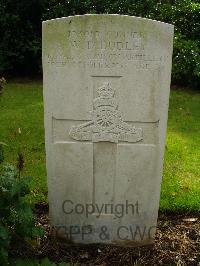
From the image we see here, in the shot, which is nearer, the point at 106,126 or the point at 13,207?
the point at 13,207

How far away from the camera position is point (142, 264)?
11.7 feet

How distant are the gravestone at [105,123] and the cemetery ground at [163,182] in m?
0.15

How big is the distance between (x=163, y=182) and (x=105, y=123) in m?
1.63

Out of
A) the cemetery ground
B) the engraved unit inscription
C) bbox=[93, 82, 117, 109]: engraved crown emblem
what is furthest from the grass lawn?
bbox=[93, 82, 117, 109]: engraved crown emblem

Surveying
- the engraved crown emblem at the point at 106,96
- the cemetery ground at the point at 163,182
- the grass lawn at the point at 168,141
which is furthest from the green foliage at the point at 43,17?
the engraved crown emblem at the point at 106,96

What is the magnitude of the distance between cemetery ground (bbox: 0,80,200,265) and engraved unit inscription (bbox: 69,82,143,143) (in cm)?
89

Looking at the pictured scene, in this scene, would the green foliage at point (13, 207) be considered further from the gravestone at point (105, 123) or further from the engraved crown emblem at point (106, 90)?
the engraved crown emblem at point (106, 90)

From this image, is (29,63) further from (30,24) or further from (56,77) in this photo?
(56,77)

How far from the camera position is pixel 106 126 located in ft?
11.4

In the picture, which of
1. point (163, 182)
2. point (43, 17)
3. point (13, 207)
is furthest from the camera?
point (43, 17)

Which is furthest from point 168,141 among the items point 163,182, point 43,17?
point 43,17

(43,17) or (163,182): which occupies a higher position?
(43,17)

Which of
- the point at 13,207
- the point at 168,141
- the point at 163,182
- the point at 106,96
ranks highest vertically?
the point at 106,96

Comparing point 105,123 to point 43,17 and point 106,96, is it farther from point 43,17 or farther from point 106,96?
point 43,17
